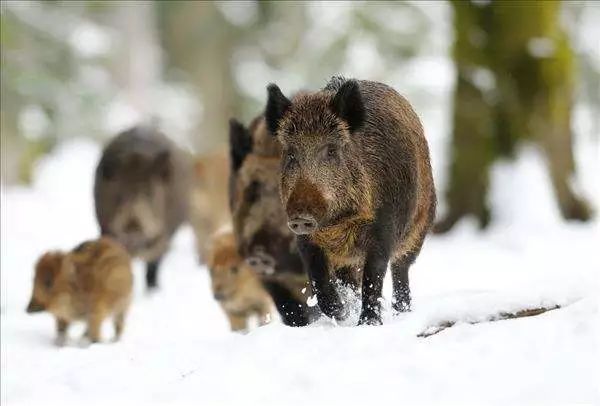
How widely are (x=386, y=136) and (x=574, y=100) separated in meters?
8.42

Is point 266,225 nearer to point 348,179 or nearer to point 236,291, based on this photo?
point 348,179

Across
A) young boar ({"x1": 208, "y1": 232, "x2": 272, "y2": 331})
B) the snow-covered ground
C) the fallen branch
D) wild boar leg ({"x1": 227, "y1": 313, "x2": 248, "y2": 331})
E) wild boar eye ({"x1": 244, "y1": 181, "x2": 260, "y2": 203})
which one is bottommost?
wild boar leg ({"x1": 227, "y1": 313, "x2": 248, "y2": 331})

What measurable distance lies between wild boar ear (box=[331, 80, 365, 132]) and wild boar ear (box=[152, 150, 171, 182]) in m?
6.37

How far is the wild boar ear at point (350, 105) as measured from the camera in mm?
5273

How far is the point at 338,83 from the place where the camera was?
5.87 metres

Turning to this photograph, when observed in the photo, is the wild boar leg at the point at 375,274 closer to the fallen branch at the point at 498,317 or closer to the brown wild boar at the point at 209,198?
the fallen branch at the point at 498,317

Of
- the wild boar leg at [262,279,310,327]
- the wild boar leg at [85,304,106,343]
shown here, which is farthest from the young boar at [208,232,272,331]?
the wild boar leg at [262,279,310,327]

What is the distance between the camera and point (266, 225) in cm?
705

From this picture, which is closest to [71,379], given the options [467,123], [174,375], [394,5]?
[174,375]

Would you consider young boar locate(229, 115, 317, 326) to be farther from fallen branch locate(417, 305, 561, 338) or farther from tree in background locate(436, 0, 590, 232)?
tree in background locate(436, 0, 590, 232)

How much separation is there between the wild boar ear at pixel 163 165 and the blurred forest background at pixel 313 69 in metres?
3.05

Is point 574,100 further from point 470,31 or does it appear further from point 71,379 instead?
point 71,379

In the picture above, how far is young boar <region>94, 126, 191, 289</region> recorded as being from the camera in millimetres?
11023

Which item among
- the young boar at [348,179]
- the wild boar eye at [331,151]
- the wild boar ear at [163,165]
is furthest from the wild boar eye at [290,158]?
the wild boar ear at [163,165]
